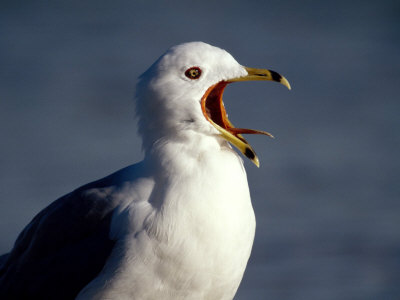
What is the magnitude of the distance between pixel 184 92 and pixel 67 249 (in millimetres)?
1118

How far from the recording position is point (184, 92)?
3.73m

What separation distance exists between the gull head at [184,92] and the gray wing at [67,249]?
357 mm

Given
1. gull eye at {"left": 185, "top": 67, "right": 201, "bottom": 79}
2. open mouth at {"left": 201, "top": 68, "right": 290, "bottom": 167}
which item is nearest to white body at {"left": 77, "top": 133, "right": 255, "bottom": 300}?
open mouth at {"left": 201, "top": 68, "right": 290, "bottom": 167}

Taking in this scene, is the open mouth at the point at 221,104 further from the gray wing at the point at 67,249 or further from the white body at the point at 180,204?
the gray wing at the point at 67,249

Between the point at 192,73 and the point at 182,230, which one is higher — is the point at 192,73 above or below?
above

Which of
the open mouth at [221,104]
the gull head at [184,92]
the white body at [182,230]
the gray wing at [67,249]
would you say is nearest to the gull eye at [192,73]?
the gull head at [184,92]

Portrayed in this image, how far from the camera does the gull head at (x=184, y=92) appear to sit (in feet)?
12.2

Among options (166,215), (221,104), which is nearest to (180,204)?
(166,215)

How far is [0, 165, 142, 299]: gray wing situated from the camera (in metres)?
3.74

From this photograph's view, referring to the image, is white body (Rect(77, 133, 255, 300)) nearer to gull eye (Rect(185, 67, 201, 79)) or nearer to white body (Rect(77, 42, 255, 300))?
white body (Rect(77, 42, 255, 300))

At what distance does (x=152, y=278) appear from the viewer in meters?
3.49

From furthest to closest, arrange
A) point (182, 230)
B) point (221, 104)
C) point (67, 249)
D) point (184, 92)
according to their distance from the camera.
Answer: point (221, 104)
point (67, 249)
point (184, 92)
point (182, 230)

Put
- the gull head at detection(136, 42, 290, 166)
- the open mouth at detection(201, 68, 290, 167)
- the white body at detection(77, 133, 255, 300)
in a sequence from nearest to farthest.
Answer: the white body at detection(77, 133, 255, 300) < the gull head at detection(136, 42, 290, 166) < the open mouth at detection(201, 68, 290, 167)

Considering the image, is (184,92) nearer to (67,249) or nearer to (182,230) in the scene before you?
(182,230)
